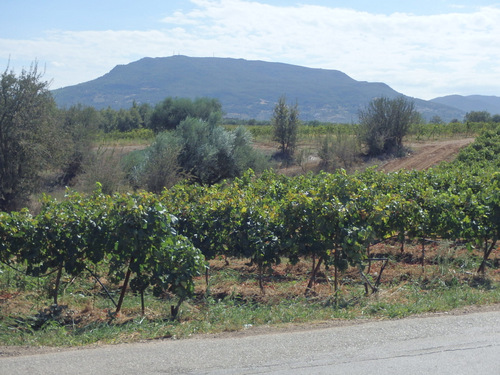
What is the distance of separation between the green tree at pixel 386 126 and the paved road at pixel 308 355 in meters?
31.9

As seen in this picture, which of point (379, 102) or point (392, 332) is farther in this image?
point (379, 102)

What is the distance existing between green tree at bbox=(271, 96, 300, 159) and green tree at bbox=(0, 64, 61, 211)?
19677 millimetres

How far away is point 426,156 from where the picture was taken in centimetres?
3516

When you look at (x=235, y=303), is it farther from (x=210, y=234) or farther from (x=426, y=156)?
(x=426, y=156)

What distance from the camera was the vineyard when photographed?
7.41 meters

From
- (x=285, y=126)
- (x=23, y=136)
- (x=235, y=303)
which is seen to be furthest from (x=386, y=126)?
(x=235, y=303)

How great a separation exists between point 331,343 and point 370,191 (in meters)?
4.07

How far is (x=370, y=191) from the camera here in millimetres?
8922

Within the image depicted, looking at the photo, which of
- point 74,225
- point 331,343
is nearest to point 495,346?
point 331,343

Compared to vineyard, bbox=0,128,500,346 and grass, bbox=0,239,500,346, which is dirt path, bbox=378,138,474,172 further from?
grass, bbox=0,239,500,346

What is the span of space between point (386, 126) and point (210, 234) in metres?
29.7

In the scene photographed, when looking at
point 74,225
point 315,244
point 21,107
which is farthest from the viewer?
point 21,107

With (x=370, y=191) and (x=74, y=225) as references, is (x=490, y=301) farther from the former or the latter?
(x=74, y=225)

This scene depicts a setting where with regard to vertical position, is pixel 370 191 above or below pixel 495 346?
above
